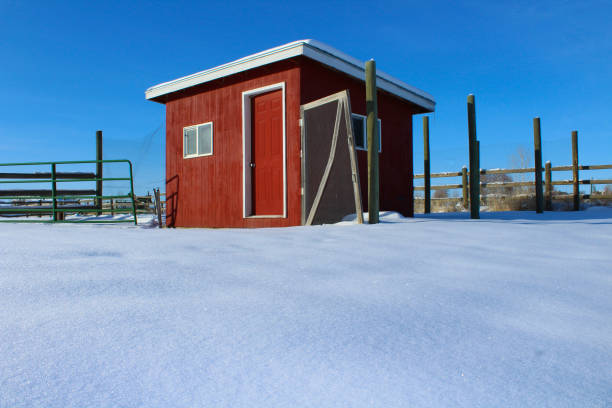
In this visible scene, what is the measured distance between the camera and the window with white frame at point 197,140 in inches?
324

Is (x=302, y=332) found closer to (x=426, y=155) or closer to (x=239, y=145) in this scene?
(x=239, y=145)

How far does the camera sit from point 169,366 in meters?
1.03

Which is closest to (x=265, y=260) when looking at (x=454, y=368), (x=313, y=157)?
(x=454, y=368)

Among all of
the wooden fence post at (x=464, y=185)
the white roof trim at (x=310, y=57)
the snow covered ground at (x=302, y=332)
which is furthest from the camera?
the wooden fence post at (x=464, y=185)

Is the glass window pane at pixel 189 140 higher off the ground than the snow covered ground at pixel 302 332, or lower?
higher

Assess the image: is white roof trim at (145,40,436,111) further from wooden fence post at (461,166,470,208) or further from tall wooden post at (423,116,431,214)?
wooden fence post at (461,166,470,208)

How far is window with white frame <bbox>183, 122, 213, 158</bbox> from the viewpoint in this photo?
823 cm

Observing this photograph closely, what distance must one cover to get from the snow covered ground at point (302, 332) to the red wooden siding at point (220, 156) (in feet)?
15.4

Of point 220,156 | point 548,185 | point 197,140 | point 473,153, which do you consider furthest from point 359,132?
point 548,185

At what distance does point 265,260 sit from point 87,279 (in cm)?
93

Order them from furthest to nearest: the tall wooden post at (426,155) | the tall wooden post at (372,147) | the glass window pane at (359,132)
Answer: the tall wooden post at (426,155) → the glass window pane at (359,132) → the tall wooden post at (372,147)

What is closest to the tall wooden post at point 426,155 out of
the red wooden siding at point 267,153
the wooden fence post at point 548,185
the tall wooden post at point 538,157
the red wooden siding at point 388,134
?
the red wooden siding at point 388,134

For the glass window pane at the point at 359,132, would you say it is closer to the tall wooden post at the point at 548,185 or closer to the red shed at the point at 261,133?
the red shed at the point at 261,133

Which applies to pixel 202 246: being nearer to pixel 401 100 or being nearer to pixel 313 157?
pixel 313 157
